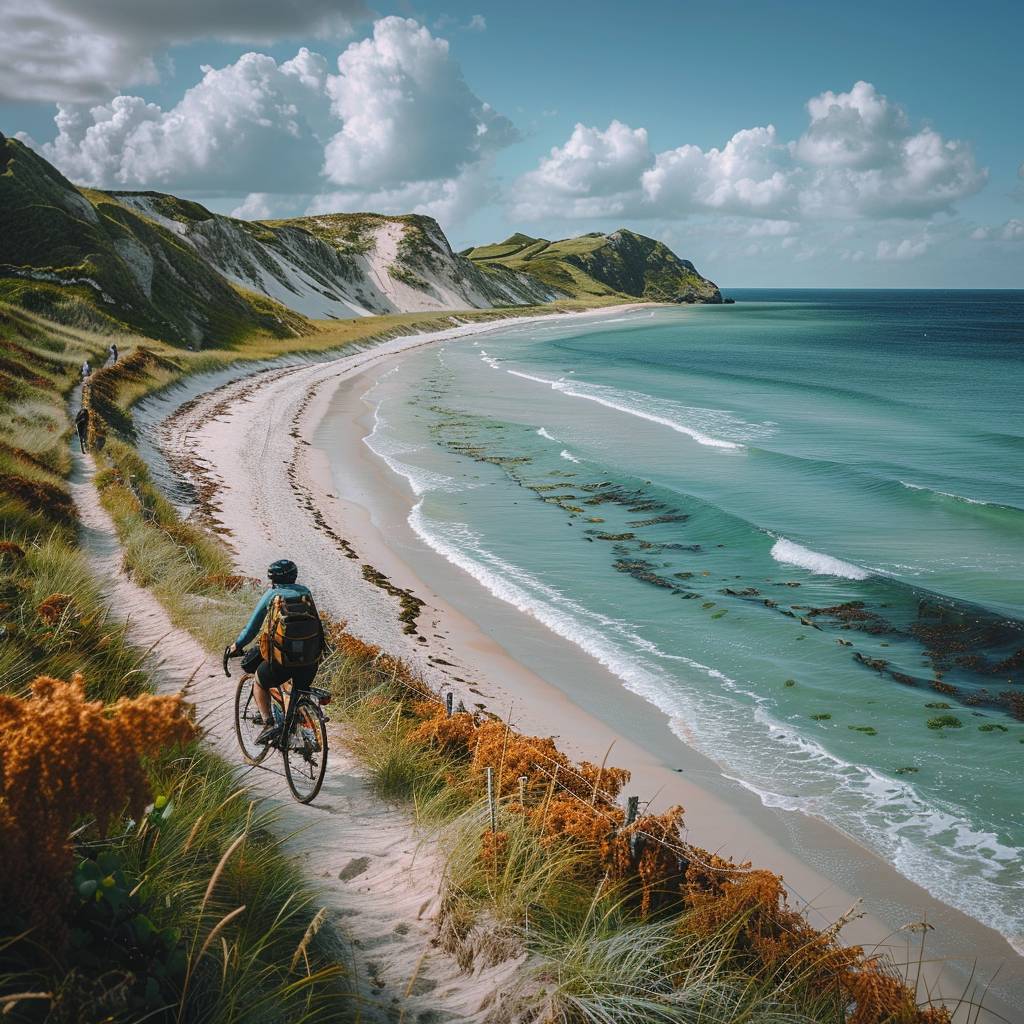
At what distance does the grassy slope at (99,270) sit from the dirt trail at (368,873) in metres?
40.4

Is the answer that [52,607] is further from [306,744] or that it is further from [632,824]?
[632,824]

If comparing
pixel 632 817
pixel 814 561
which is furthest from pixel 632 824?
pixel 814 561

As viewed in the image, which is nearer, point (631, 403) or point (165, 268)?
point (631, 403)

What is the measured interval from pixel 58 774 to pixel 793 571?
1723 centimetres

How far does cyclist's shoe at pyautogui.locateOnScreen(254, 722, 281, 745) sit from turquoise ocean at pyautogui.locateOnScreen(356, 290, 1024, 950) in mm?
6233

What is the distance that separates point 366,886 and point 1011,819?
8.28m

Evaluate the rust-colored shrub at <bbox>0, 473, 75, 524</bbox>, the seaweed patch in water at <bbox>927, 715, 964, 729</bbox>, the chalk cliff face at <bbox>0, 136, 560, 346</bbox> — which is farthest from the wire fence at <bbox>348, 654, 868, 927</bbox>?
the chalk cliff face at <bbox>0, 136, 560, 346</bbox>

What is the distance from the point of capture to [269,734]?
7.44 metres

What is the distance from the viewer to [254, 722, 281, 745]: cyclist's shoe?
24.3 feet

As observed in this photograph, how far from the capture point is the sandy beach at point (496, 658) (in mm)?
8031

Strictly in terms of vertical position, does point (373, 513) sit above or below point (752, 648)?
above

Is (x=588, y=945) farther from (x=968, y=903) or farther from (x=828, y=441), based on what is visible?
(x=828, y=441)

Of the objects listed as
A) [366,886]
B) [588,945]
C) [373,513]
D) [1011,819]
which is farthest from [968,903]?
[373,513]

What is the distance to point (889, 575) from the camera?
1806 centimetres
